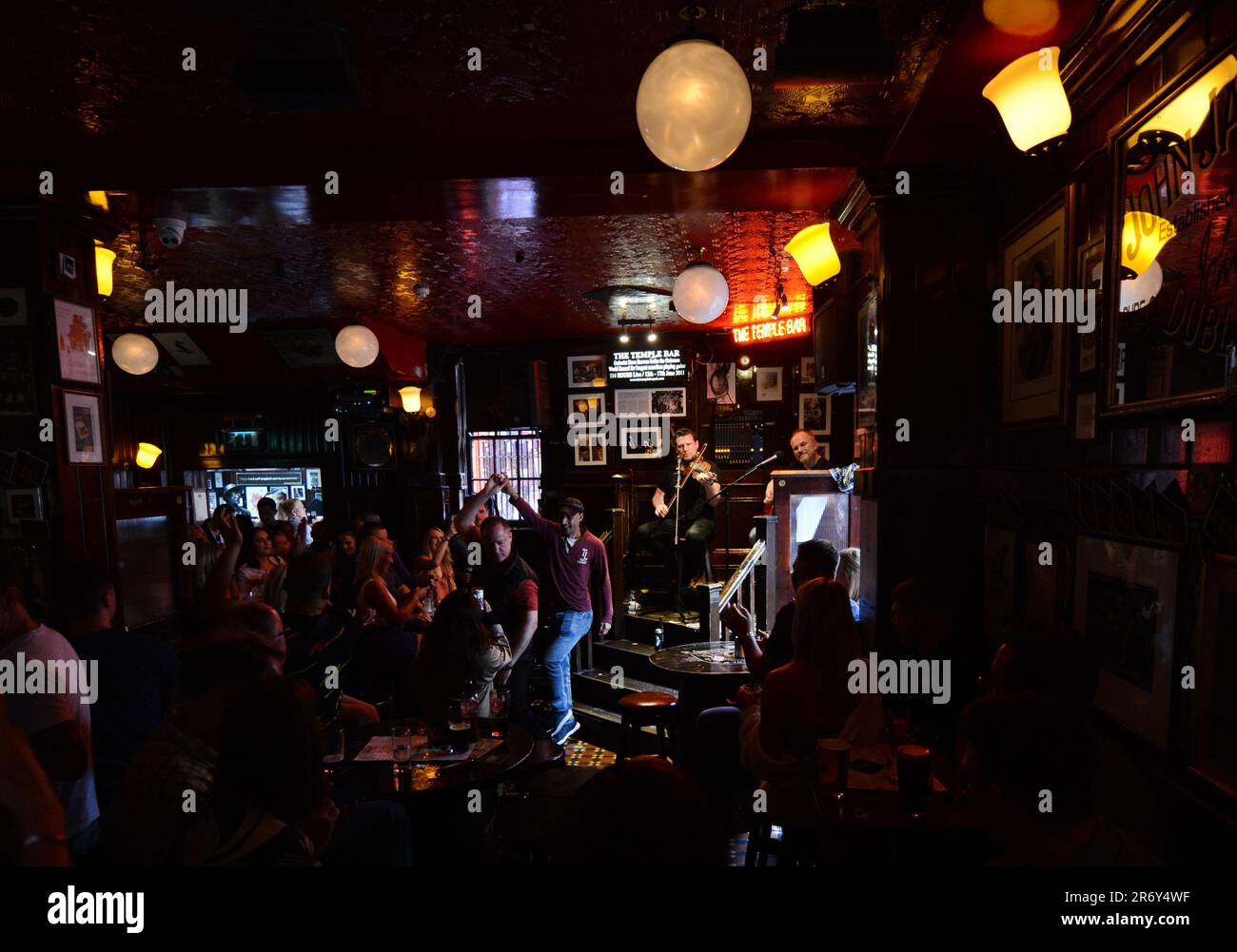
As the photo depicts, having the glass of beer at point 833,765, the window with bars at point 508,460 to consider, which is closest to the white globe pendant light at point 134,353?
the window with bars at point 508,460

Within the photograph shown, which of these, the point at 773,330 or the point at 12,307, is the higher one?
the point at 773,330

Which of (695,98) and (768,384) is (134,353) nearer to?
(695,98)

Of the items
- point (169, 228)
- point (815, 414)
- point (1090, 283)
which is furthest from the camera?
point (815, 414)

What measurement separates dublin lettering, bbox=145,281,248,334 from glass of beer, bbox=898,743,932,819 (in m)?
6.60

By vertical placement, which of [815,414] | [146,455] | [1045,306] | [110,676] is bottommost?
[110,676]

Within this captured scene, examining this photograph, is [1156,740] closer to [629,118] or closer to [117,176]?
[629,118]

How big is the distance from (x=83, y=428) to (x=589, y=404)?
6829mm

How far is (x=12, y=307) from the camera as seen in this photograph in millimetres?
3055

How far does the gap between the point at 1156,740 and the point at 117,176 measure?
476 cm

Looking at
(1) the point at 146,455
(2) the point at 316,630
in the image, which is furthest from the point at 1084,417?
(1) the point at 146,455

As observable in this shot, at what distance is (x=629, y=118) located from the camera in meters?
2.99

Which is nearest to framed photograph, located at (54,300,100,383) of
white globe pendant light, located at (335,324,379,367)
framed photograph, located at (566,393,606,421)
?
white globe pendant light, located at (335,324,379,367)
